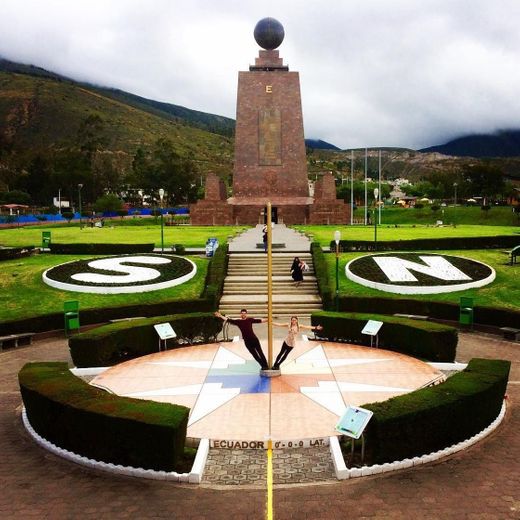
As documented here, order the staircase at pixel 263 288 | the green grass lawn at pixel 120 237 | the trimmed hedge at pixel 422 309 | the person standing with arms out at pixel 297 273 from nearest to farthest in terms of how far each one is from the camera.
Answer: the trimmed hedge at pixel 422 309
the staircase at pixel 263 288
the person standing with arms out at pixel 297 273
the green grass lawn at pixel 120 237

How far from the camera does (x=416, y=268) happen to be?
2923cm

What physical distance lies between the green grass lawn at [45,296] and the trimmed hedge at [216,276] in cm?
71

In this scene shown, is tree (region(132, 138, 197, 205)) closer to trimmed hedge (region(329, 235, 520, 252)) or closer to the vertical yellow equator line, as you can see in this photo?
trimmed hedge (region(329, 235, 520, 252))

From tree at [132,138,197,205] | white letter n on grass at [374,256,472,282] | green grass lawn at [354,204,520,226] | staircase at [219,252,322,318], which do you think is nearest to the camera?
staircase at [219,252,322,318]

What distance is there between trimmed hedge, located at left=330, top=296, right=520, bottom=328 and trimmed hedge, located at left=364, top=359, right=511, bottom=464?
33.4 feet

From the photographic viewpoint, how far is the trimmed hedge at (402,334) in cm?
1744

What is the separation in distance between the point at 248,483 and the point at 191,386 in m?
5.46

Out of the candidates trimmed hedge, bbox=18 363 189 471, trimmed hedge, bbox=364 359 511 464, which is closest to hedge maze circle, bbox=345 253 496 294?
trimmed hedge, bbox=364 359 511 464

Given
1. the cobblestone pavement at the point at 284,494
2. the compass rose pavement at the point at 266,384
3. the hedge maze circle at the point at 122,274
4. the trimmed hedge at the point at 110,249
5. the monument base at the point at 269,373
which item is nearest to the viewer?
the cobblestone pavement at the point at 284,494

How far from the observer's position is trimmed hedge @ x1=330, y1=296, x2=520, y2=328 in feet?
72.6

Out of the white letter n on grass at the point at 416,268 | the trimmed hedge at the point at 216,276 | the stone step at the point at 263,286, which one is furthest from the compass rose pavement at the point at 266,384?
the white letter n on grass at the point at 416,268

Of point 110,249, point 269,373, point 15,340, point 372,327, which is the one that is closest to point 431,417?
point 269,373

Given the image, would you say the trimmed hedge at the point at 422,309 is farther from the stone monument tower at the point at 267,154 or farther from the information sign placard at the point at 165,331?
the stone monument tower at the point at 267,154

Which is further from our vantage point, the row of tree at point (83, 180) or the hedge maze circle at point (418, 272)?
the row of tree at point (83, 180)
